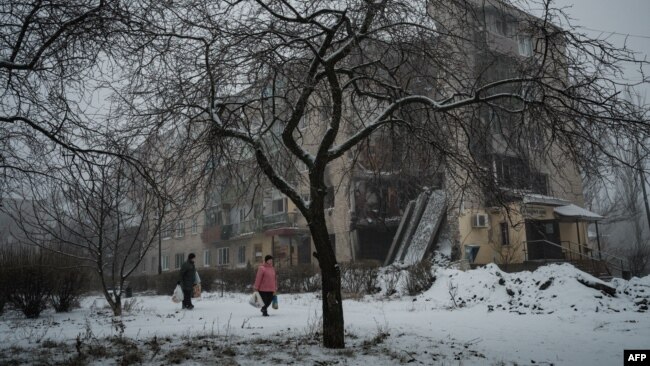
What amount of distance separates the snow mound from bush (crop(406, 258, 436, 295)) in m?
0.71

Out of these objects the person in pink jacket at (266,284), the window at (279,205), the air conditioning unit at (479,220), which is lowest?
the person in pink jacket at (266,284)

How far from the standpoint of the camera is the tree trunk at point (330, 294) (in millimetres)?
6898

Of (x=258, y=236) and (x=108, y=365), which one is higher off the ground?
(x=258, y=236)

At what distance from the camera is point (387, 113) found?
7.19 meters

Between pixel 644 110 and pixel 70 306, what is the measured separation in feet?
50.5

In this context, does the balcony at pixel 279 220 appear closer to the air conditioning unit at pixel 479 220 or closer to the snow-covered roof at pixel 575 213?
the air conditioning unit at pixel 479 220

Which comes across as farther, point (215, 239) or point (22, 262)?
point (215, 239)

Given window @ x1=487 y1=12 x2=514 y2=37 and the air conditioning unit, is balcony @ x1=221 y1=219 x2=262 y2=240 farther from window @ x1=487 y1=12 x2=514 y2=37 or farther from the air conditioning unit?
window @ x1=487 y1=12 x2=514 y2=37

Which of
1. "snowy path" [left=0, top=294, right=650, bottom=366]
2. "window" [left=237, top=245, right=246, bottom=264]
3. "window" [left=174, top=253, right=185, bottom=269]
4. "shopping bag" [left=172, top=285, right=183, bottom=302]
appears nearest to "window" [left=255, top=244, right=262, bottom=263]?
"window" [left=237, top=245, right=246, bottom=264]

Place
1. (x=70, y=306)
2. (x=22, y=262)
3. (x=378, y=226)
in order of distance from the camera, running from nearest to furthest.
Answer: (x=22, y=262)
(x=70, y=306)
(x=378, y=226)

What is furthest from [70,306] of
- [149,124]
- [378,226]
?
[378,226]

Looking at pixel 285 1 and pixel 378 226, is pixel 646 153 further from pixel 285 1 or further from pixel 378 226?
pixel 378 226

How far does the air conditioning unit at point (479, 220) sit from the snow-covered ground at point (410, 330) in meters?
9.93

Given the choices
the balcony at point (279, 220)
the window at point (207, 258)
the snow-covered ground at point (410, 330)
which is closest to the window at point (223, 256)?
the window at point (207, 258)
